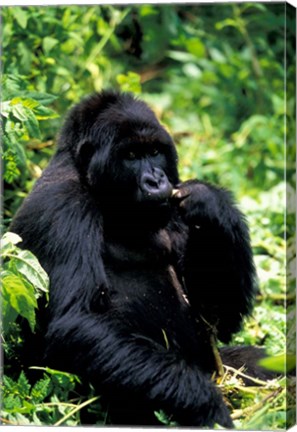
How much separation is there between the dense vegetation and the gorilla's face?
1.06 feet

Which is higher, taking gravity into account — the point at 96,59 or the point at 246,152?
the point at 96,59

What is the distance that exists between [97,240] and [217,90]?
4565 mm

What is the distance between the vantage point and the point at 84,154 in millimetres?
4398

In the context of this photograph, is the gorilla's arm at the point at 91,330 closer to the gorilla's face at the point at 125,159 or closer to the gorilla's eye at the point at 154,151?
the gorilla's face at the point at 125,159

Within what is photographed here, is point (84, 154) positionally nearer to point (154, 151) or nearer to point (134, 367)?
point (154, 151)

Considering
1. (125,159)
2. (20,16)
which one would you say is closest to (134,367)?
(125,159)

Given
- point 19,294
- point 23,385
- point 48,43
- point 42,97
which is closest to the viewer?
point 19,294

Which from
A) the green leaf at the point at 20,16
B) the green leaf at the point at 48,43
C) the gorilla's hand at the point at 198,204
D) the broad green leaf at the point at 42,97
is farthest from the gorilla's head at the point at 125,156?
the green leaf at the point at 48,43

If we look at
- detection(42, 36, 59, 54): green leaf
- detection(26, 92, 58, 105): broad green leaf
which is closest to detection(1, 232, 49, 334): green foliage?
detection(26, 92, 58, 105): broad green leaf

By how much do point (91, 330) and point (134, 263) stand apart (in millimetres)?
560

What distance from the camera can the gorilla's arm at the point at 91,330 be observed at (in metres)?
3.88

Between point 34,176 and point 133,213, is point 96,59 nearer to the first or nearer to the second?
point 34,176

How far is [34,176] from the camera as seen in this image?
19.4ft

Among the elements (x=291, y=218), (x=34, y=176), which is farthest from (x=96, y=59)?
(x=291, y=218)
